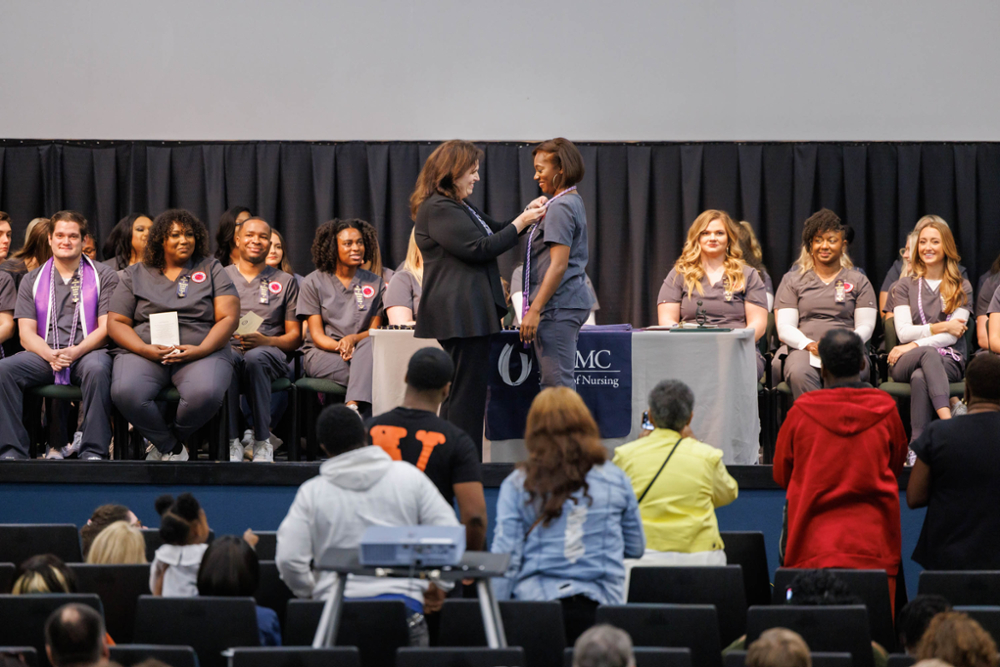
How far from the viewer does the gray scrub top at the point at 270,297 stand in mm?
5969

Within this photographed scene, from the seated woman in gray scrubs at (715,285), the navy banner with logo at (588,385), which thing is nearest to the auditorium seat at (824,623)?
the navy banner with logo at (588,385)

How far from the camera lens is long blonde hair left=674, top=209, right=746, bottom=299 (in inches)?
224

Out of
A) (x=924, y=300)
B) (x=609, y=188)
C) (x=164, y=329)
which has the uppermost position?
(x=609, y=188)

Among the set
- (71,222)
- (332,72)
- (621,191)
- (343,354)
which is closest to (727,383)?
(343,354)

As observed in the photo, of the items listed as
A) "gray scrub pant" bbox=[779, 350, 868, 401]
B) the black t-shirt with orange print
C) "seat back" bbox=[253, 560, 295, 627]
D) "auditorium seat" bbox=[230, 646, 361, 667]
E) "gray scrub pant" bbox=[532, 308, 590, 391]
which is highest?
"gray scrub pant" bbox=[532, 308, 590, 391]

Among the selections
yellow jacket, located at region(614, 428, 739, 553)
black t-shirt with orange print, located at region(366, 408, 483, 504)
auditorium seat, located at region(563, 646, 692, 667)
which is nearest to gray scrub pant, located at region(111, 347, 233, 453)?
black t-shirt with orange print, located at region(366, 408, 483, 504)

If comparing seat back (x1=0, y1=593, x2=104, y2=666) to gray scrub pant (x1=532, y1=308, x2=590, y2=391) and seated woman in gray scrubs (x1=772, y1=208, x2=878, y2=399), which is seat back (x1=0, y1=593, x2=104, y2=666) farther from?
seated woman in gray scrubs (x1=772, y1=208, x2=878, y2=399)

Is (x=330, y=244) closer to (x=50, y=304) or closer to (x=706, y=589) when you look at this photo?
(x=50, y=304)

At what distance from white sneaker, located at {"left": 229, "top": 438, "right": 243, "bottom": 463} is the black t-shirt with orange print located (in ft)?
8.01

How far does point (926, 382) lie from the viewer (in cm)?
541

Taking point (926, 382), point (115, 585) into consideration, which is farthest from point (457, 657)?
point (926, 382)

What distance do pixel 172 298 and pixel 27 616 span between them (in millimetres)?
2565

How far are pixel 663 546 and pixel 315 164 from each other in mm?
4935

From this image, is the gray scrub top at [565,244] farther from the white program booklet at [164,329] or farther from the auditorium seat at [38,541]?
the auditorium seat at [38,541]
